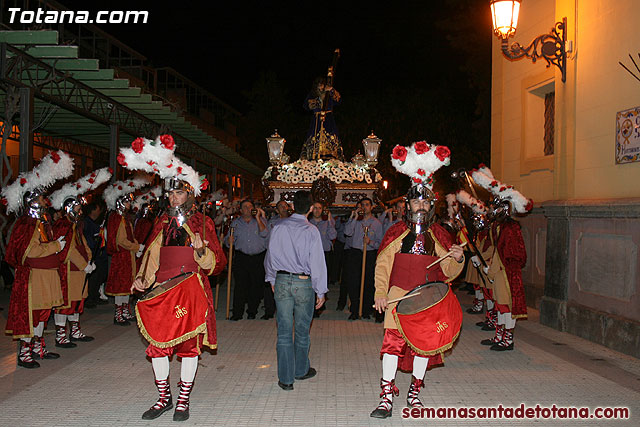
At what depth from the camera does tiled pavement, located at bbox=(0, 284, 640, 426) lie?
17.9 ft

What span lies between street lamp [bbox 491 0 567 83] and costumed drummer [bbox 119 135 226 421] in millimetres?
5946

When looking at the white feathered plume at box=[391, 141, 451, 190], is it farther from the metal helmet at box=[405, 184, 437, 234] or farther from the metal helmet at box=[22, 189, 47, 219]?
the metal helmet at box=[22, 189, 47, 219]

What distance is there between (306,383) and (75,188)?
4470mm

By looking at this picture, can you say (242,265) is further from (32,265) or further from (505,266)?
(505,266)

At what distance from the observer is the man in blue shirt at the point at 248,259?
34.8 feet

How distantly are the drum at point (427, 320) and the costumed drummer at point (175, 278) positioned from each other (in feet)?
5.98

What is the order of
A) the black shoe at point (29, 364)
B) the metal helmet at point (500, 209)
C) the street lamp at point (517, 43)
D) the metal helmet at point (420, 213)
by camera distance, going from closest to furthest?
the metal helmet at point (420, 213)
the black shoe at point (29, 364)
the metal helmet at point (500, 209)
the street lamp at point (517, 43)

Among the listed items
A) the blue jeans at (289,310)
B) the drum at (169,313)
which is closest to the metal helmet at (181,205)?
the drum at (169,313)

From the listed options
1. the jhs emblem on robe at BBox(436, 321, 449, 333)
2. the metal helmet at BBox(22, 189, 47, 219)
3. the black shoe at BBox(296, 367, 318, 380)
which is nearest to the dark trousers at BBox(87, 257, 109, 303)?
the metal helmet at BBox(22, 189, 47, 219)

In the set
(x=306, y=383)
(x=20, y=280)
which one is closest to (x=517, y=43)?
(x=306, y=383)

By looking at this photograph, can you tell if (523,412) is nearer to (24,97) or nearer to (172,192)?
(172,192)

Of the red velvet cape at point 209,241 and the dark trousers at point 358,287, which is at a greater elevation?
the red velvet cape at point 209,241

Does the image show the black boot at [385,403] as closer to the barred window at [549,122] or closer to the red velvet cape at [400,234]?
the red velvet cape at [400,234]

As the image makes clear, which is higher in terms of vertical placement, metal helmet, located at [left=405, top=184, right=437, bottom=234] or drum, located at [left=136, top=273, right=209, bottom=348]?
metal helmet, located at [left=405, top=184, right=437, bottom=234]
